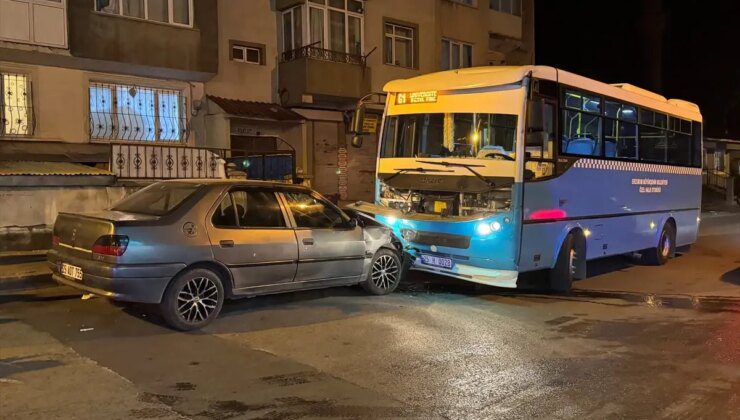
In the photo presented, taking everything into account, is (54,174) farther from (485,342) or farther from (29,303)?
(485,342)

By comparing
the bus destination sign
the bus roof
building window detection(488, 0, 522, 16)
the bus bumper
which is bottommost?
the bus bumper

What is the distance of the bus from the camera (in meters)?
8.45

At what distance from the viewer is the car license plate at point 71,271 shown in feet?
21.7

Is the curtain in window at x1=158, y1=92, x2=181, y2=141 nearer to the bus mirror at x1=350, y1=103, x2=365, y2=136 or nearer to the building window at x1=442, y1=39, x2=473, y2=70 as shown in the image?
the bus mirror at x1=350, y1=103, x2=365, y2=136

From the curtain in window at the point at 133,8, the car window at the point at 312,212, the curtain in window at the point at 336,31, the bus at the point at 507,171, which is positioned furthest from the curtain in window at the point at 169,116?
the car window at the point at 312,212

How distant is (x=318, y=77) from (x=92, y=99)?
6.09 metres

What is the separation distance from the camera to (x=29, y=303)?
8055 millimetres

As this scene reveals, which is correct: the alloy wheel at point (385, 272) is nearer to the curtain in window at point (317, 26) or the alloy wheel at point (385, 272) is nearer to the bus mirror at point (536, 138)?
the bus mirror at point (536, 138)

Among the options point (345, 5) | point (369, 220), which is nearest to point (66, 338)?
point (369, 220)

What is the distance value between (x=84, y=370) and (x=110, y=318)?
1901mm

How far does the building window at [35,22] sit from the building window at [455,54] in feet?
45.7

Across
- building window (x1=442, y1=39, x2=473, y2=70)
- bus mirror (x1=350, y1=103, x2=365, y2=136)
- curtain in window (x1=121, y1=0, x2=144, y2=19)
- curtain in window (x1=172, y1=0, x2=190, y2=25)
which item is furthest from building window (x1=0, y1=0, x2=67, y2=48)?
building window (x1=442, y1=39, x2=473, y2=70)

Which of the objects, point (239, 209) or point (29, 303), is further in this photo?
point (29, 303)

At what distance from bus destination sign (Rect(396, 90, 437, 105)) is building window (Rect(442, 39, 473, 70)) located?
14581 mm
